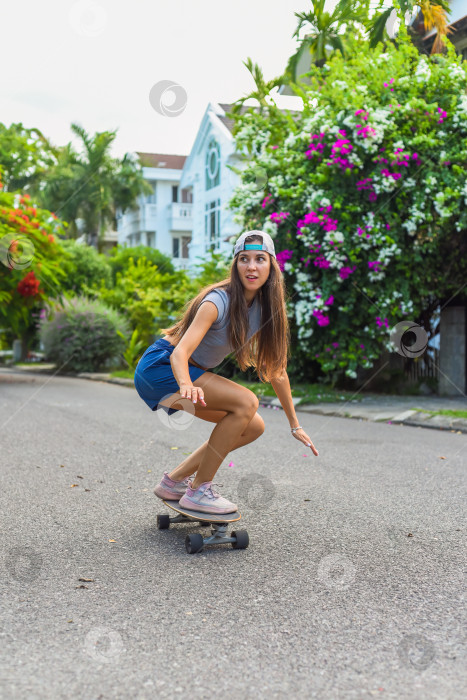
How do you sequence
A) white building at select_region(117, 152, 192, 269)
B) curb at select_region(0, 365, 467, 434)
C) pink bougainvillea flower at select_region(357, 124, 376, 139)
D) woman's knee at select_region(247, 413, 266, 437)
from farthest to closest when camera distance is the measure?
white building at select_region(117, 152, 192, 269), pink bougainvillea flower at select_region(357, 124, 376, 139), curb at select_region(0, 365, 467, 434), woman's knee at select_region(247, 413, 266, 437)

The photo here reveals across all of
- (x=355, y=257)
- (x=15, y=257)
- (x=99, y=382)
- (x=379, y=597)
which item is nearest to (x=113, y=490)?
(x=379, y=597)

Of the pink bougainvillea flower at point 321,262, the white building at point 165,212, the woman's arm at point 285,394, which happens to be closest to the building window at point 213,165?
the white building at point 165,212

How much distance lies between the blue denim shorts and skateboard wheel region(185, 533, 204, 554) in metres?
0.75

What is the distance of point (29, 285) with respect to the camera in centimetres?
1655

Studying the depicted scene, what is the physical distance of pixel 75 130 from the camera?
42469 mm

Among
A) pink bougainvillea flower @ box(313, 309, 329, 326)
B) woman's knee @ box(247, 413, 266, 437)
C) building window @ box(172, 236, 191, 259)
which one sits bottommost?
woman's knee @ box(247, 413, 266, 437)

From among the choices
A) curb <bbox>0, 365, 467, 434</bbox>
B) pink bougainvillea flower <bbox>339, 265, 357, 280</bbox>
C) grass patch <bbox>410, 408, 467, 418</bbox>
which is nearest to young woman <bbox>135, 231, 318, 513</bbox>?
curb <bbox>0, 365, 467, 434</bbox>

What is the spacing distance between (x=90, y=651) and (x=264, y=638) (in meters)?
0.62

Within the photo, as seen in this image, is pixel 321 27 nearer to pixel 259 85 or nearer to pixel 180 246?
pixel 259 85

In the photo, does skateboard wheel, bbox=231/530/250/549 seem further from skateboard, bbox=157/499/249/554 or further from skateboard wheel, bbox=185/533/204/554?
skateboard wheel, bbox=185/533/204/554

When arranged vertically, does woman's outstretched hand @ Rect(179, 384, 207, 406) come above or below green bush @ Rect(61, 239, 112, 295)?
below

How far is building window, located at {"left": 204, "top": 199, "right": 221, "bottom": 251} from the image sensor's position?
32.0m

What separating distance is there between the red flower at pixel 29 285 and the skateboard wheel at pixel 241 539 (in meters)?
13.4

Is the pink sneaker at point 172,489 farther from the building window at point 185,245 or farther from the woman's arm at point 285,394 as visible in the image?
the building window at point 185,245
